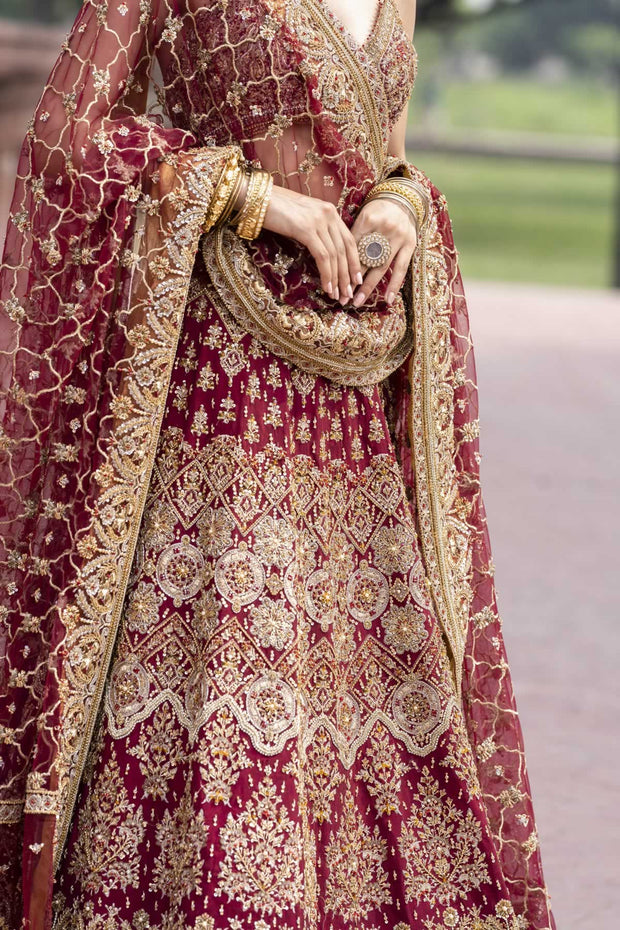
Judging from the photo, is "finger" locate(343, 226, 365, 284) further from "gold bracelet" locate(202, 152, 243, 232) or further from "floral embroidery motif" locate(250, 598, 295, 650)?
"floral embroidery motif" locate(250, 598, 295, 650)

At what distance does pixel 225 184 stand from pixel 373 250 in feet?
0.66

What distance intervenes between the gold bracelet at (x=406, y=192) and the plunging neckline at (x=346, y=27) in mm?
164

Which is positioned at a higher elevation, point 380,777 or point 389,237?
Answer: point 389,237

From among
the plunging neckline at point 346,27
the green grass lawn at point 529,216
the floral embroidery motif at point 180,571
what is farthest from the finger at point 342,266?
the green grass lawn at point 529,216

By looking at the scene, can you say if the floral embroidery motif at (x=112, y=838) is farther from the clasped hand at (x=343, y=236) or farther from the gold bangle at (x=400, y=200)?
the gold bangle at (x=400, y=200)

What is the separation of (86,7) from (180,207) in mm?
264

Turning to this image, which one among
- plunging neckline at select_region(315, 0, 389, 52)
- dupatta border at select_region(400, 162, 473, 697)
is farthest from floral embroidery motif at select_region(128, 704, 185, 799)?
plunging neckline at select_region(315, 0, 389, 52)

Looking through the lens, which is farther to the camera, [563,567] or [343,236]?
[563,567]

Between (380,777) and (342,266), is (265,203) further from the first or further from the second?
(380,777)

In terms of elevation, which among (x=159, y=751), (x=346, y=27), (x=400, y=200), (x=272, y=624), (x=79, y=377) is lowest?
(x=159, y=751)

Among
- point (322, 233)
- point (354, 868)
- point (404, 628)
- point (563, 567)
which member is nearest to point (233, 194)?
point (322, 233)

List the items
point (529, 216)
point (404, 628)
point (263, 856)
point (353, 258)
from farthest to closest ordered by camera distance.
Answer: point (529, 216) → point (404, 628) → point (353, 258) → point (263, 856)

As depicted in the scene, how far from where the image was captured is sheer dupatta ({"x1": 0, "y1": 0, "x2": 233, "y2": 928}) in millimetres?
1479

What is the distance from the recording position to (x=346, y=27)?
156 centimetres
